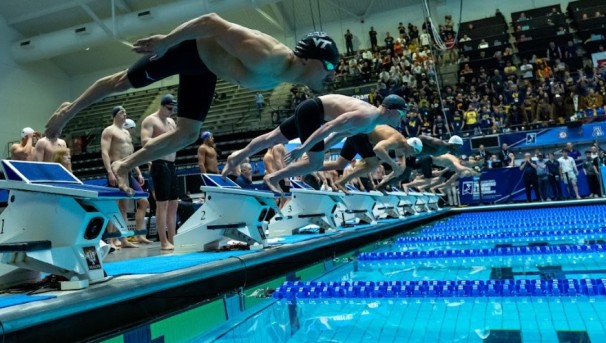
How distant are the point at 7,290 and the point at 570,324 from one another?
2.30 metres

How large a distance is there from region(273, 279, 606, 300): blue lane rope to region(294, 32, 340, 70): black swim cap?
1224 millimetres

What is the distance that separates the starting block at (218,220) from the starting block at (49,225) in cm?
167

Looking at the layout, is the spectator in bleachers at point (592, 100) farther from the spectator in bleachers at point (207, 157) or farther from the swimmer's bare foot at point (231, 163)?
the swimmer's bare foot at point (231, 163)

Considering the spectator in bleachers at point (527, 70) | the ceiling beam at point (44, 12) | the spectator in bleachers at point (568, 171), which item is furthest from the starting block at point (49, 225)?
the ceiling beam at point (44, 12)

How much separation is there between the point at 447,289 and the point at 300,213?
3.23 metres

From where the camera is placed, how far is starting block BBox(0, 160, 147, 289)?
2221mm

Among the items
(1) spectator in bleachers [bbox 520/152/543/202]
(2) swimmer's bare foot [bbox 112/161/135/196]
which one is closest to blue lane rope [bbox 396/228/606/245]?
(2) swimmer's bare foot [bbox 112/161/135/196]

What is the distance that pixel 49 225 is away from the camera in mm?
2277

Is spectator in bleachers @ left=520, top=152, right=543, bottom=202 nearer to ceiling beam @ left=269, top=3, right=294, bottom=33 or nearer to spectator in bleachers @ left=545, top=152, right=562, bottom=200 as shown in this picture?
spectator in bleachers @ left=545, top=152, right=562, bottom=200

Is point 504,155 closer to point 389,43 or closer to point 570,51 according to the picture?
point 570,51

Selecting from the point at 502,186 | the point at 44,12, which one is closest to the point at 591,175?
the point at 502,186

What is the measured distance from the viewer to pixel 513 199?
14.1 metres

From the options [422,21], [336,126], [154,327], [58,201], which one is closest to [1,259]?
[58,201]

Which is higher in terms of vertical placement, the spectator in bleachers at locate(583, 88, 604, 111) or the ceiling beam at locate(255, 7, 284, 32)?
the ceiling beam at locate(255, 7, 284, 32)
